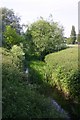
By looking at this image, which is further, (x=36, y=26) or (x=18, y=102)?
(x=36, y=26)

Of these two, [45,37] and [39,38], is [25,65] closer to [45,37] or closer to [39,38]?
[45,37]

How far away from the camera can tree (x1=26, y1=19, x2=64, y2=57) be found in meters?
20.1

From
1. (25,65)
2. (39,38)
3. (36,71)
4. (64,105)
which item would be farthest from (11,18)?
(64,105)

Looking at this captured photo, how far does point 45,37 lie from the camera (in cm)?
2008

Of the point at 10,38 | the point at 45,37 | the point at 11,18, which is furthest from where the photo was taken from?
the point at 11,18

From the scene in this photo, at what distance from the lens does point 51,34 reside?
20.3 metres

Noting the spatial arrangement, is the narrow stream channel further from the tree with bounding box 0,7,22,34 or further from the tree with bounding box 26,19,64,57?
the tree with bounding box 0,7,22,34

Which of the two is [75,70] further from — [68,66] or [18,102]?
[18,102]

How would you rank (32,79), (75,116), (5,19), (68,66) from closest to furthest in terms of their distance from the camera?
(75,116) → (68,66) → (32,79) → (5,19)

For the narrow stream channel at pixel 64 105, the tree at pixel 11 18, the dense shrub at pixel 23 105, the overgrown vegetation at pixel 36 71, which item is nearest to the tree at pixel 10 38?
the overgrown vegetation at pixel 36 71

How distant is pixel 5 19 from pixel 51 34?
710 cm

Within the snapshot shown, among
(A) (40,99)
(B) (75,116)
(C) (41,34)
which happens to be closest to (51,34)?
(C) (41,34)

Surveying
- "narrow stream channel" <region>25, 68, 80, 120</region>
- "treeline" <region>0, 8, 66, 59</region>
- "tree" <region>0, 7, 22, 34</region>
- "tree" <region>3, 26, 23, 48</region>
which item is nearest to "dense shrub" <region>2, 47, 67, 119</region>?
"narrow stream channel" <region>25, 68, 80, 120</region>

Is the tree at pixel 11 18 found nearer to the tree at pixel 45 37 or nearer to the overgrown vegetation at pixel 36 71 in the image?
the overgrown vegetation at pixel 36 71
